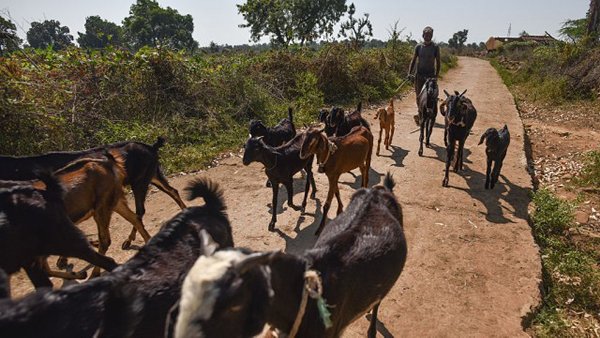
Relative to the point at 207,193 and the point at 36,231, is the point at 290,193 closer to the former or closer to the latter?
the point at 207,193

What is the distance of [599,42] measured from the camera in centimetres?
1688

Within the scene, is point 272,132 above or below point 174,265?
above

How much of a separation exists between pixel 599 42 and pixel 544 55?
3.05 meters

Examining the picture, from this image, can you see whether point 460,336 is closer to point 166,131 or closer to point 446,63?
point 166,131

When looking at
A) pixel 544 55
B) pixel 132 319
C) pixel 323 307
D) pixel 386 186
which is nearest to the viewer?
pixel 323 307

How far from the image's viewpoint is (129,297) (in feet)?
8.59

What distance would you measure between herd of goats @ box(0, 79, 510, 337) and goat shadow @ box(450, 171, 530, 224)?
10.4ft

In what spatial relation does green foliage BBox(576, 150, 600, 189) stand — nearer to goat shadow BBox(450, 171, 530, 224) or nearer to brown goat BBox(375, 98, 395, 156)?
goat shadow BBox(450, 171, 530, 224)

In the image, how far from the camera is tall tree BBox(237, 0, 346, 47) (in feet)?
111

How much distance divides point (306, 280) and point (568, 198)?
22.7 feet

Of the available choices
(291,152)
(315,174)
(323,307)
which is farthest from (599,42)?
(323,307)

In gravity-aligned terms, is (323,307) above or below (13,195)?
below

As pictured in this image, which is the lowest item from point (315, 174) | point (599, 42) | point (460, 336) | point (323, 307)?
point (460, 336)

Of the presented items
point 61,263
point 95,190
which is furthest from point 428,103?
point 61,263
